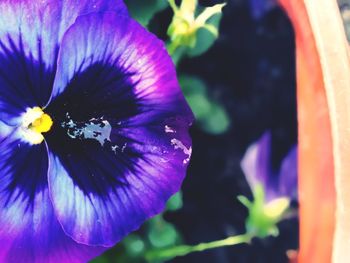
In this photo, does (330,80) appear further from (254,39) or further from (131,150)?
(254,39)

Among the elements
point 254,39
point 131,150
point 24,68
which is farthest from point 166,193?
point 254,39

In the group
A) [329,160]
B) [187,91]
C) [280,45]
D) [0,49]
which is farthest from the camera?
[280,45]

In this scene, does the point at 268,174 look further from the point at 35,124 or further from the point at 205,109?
the point at 35,124

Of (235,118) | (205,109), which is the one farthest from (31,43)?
(235,118)

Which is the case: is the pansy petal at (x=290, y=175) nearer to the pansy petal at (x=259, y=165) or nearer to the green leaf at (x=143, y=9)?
the pansy petal at (x=259, y=165)

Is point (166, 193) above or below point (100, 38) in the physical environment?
below

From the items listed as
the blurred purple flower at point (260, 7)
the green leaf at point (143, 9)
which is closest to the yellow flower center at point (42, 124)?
the green leaf at point (143, 9)

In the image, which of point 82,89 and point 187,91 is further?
point 187,91

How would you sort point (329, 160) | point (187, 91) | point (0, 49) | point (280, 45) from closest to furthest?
point (0, 49), point (329, 160), point (187, 91), point (280, 45)
